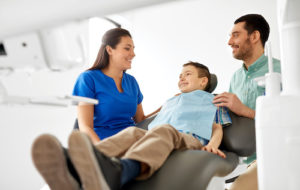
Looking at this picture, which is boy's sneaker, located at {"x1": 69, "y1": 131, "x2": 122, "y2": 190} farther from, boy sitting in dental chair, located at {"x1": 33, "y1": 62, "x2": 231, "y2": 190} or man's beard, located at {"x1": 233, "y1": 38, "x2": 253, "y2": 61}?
man's beard, located at {"x1": 233, "y1": 38, "x2": 253, "y2": 61}

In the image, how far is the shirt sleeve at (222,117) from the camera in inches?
49.0

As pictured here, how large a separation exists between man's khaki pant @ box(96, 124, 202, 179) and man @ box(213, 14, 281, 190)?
0.87 ft

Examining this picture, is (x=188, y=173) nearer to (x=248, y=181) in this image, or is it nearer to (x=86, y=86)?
(x=248, y=181)

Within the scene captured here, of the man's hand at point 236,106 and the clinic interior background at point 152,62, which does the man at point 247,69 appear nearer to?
the man's hand at point 236,106

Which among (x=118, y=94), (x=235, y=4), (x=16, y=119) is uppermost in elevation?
(x=235, y=4)

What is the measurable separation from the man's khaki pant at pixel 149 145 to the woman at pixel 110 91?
0.39 meters

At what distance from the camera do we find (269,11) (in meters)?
2.43

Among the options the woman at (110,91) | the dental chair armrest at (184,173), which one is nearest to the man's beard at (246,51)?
the woman at (110,91)

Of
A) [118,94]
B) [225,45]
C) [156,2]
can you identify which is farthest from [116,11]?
[225,45]

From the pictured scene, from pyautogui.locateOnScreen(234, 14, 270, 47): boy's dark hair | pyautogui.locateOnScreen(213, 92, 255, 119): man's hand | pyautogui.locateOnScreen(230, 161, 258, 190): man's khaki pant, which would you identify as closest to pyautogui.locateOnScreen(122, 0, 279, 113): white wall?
pyautogui.locateOnScreen(234, 14, 270, 47): boy's dark hair

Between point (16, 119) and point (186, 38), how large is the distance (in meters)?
1.43

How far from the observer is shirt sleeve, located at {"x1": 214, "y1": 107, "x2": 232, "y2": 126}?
4.09 feet

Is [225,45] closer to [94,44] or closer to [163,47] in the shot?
[163,47]

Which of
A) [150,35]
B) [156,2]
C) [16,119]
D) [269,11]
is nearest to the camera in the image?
[156,2]
